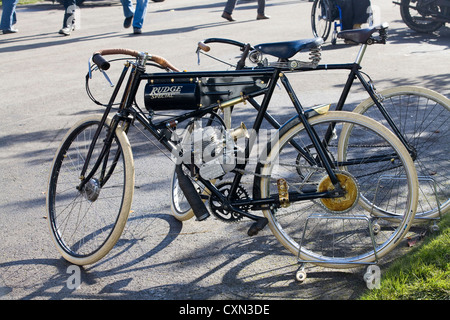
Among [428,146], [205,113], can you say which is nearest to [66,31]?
[428,146]

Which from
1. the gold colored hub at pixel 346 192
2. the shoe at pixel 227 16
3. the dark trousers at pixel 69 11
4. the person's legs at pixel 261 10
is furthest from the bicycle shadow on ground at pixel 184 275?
the person's legs at pixel 261 10

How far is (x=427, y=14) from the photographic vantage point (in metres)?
11.5

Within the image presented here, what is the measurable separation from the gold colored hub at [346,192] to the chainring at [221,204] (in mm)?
514

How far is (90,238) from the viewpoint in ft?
14.7

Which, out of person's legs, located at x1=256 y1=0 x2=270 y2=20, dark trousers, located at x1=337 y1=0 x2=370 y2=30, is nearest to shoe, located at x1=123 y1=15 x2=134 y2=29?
person's legs, located at x1=256 y1=0 x2=270 y2=20

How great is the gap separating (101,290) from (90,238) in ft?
2.56

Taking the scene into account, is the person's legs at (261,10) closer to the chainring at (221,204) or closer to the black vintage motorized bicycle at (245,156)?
the black vintage motorized bicycle at (245,156)

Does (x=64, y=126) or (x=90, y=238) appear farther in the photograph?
(x=64, y=126)

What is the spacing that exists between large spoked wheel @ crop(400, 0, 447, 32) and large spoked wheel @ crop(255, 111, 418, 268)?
300 inches

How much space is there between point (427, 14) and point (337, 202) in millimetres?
8787

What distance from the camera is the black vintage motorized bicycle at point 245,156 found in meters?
3.74
